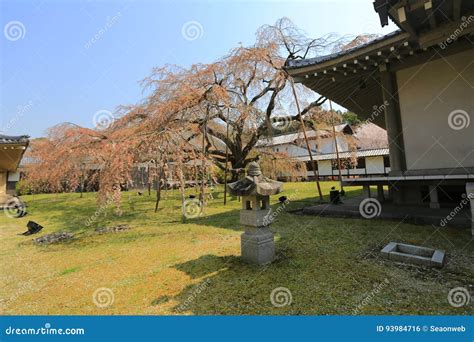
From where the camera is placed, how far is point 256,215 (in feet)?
15.7

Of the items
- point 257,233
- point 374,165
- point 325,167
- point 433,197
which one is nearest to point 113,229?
point 257,233

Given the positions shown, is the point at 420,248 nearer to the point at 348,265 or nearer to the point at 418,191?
the point at 348,265

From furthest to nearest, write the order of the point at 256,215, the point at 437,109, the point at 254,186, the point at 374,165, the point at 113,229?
1. the point at 374,165
2. the point at 113,229
3. the point at 437,109
4. the point at 256,215
5. the point at 254,186

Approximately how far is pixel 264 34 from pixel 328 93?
6.19m

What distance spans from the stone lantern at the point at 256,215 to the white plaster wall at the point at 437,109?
513cm

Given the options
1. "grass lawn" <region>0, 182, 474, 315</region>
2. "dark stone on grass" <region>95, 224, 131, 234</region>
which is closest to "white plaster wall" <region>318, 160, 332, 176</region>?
"grass lawn" <region>0, 182, 474, 315</region>

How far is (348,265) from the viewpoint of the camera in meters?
4.51

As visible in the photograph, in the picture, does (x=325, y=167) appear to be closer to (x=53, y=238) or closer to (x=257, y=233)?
(x=257, y=233)

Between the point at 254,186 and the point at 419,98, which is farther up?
the point at 419,98

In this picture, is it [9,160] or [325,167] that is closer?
[9,160]

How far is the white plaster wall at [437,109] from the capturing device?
22.0 ft

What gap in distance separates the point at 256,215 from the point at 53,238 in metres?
7.36

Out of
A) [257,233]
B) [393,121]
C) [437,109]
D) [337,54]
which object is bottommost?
[257,233]

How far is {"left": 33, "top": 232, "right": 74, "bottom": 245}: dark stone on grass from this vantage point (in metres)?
7.89
